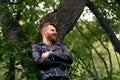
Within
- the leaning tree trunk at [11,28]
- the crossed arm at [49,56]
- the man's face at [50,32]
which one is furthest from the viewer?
the leaning tree trunk at [11,28]

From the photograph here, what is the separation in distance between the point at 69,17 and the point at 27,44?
1.09 metres

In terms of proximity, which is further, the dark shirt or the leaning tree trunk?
the leaning tree trunk

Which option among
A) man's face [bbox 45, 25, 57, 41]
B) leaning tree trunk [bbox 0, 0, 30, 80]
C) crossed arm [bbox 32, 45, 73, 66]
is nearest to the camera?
crossed arm [bbox 32, 45, 73, 66]

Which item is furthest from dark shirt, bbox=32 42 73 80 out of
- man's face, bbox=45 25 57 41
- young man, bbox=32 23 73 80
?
man's face, bbox=45 25 57 41

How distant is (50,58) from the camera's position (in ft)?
17.5

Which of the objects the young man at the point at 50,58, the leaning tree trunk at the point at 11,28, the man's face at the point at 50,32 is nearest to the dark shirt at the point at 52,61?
the young man at the point at 50,58

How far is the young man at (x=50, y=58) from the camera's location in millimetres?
5301

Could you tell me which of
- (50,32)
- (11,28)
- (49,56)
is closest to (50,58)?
(49,56)

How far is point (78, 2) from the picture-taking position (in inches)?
283

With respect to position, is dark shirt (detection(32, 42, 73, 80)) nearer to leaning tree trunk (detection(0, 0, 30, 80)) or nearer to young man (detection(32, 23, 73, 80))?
young man (detection(32, 23, 73, 80))

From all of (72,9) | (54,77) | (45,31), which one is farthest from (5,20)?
(54,77)

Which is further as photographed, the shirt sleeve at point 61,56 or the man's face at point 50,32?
the man's face at point 50,32

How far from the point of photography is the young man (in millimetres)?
5301

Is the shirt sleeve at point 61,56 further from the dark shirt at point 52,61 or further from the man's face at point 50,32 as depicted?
the man's face at point 50,32
